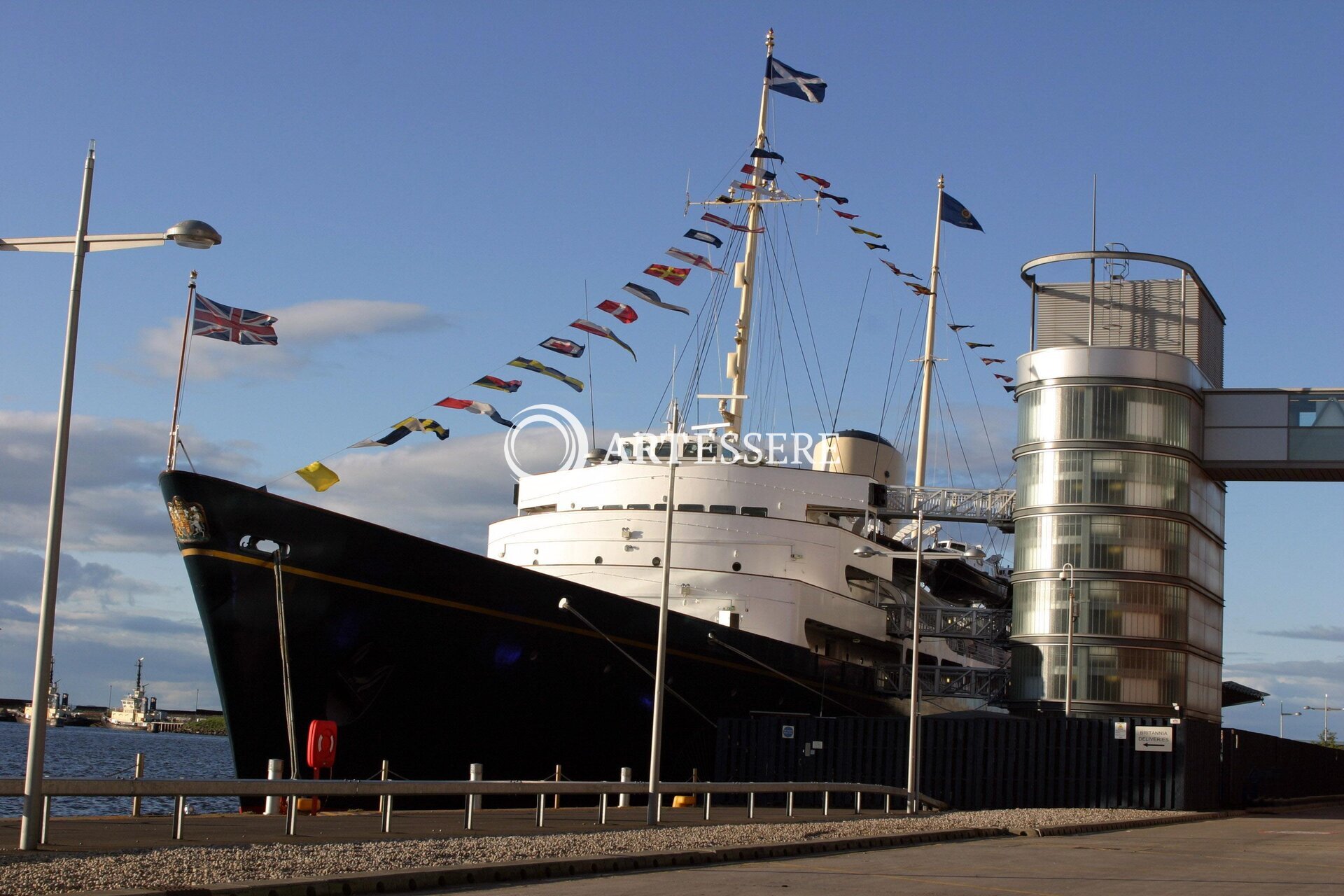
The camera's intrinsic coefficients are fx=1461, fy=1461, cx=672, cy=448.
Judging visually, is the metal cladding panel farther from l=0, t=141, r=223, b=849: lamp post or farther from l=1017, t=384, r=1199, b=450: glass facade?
l=0, t=141, r=223, b=849: lamp post

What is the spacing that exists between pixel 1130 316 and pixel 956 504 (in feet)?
22.6

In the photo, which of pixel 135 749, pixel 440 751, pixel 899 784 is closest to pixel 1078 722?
pixel 899 784

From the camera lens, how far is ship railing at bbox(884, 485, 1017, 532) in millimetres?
39812

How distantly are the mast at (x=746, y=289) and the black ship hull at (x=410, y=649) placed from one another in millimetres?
10192

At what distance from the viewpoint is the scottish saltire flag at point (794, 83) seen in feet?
124

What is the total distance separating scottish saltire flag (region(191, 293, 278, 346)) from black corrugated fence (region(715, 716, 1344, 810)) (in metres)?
13.6

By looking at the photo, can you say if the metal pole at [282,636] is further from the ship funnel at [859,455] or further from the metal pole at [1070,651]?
the ship funnel at [859,455]

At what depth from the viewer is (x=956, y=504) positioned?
1588 inches

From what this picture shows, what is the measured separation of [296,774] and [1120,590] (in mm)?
22004

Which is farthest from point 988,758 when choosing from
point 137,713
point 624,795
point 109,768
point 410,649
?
point 137,713

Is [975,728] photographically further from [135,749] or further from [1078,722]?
[135,749]

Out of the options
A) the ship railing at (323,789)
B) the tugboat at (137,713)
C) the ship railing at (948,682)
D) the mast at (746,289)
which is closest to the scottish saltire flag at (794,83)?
the mast at (746,289)

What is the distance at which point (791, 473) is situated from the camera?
35344 mm

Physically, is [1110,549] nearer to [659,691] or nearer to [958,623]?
[958,623]
